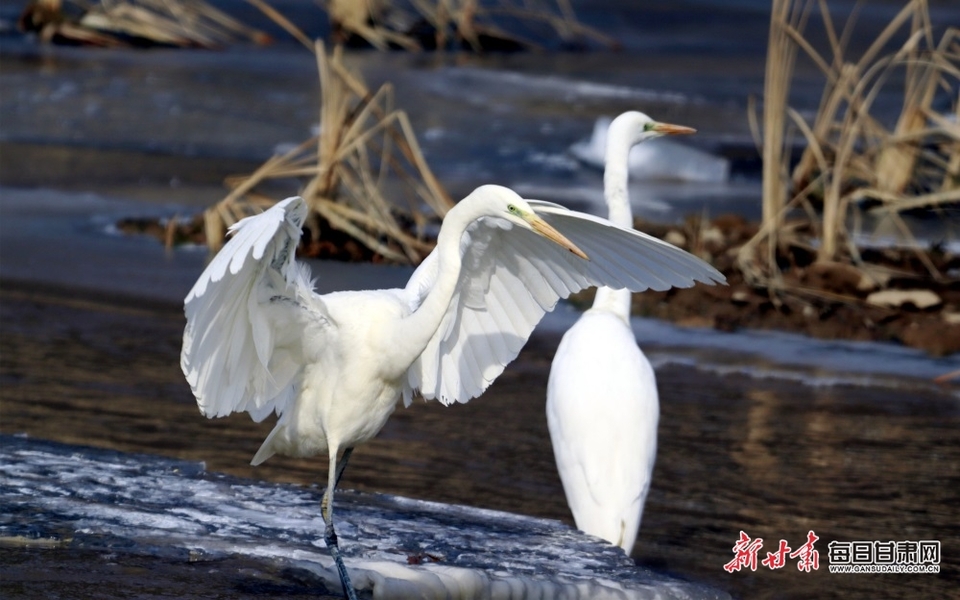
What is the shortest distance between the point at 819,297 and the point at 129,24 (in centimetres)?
1345

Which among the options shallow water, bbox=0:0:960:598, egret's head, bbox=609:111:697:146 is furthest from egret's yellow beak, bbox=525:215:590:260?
egret's head, bbox=609:111:697:146

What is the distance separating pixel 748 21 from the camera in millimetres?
26047

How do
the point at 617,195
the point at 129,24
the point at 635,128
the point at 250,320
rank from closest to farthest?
the point at 250,320
the point at 617,195
the point at 635,128
the point at 129,24

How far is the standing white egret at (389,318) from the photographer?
420 cm

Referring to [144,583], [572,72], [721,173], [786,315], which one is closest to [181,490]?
[144,583]

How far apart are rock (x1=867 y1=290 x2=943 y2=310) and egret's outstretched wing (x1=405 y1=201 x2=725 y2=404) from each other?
4.70 metres

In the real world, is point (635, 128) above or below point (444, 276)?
above

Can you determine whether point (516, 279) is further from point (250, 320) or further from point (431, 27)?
point (431, 27)

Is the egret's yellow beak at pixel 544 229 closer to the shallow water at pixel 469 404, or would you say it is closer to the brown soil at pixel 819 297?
the shallow water at pixel 469 404

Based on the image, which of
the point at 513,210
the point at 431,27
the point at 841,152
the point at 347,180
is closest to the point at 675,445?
the point at 513,210

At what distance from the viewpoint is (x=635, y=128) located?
7.00 m

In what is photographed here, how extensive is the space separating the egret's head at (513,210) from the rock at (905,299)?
17.9 ft

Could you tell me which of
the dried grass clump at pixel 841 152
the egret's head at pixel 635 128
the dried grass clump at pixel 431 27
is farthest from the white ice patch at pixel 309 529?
the dried grass clump at pixel 431 27

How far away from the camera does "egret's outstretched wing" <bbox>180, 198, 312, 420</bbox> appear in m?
3.82
